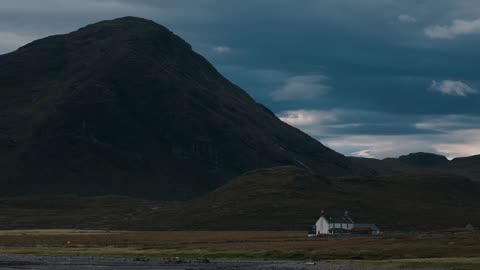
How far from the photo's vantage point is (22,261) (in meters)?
119

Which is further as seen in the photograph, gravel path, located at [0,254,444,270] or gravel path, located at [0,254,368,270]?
gravel path, located at [0,254,368,270]

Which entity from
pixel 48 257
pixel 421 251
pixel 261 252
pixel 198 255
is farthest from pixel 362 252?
pixel 48 257

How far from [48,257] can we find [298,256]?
36.5m

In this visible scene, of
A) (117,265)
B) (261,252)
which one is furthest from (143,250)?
(117,265)

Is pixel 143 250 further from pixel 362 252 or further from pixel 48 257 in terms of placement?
pixel 362 252

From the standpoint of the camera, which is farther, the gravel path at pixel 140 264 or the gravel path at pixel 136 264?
the gravel path at pixel 136 264

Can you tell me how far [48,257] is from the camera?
5059 inches

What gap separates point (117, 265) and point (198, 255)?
77.6ft

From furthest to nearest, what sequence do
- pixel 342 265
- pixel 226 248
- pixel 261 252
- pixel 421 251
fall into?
1. pixel 226 248
2. pixel 261 252
3. pixel 421 251
4. pixel 342 265

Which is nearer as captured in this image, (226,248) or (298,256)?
(298,256)

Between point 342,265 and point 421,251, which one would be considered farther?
point 421,251

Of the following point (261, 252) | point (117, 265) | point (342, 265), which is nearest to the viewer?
point (342, 265)

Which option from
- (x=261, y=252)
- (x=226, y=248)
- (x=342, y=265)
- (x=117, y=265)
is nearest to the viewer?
(x=342, y=265)

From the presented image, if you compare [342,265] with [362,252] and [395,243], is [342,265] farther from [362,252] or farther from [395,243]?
[395,243]
